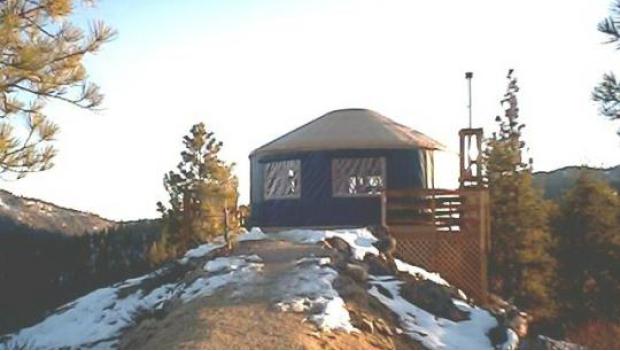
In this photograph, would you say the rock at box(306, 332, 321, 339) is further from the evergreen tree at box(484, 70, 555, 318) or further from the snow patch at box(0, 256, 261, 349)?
the evergreen tree at box(484, 70, 555, 318)

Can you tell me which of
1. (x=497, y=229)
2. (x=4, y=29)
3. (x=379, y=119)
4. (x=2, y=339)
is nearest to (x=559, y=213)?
(x=497, y=229)

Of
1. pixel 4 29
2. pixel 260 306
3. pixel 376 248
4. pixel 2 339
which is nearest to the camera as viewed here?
pixel 4 29

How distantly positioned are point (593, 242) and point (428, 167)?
10.3 ft

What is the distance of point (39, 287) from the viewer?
18141 millimetres

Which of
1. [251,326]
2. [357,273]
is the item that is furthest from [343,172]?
[251,326]

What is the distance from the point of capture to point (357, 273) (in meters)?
9.58

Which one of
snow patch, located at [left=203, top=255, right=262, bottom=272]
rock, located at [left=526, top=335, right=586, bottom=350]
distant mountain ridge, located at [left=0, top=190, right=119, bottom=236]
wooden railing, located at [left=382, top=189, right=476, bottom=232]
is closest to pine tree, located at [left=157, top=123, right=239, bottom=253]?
wooden railing, located at [left=382, top=189, right=476, bottom=232]

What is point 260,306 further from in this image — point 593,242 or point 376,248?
point 593,242

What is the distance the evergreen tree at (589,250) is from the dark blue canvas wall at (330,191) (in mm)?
2632

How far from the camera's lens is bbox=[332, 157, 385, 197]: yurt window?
1582 cm

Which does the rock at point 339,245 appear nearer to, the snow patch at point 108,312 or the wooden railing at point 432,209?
the snow patch at point 108,312

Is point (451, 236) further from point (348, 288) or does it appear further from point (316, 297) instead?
point (316, 297)

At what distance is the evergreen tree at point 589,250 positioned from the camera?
15102 millimetres

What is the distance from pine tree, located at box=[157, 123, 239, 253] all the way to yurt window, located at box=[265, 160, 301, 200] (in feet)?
2.11
